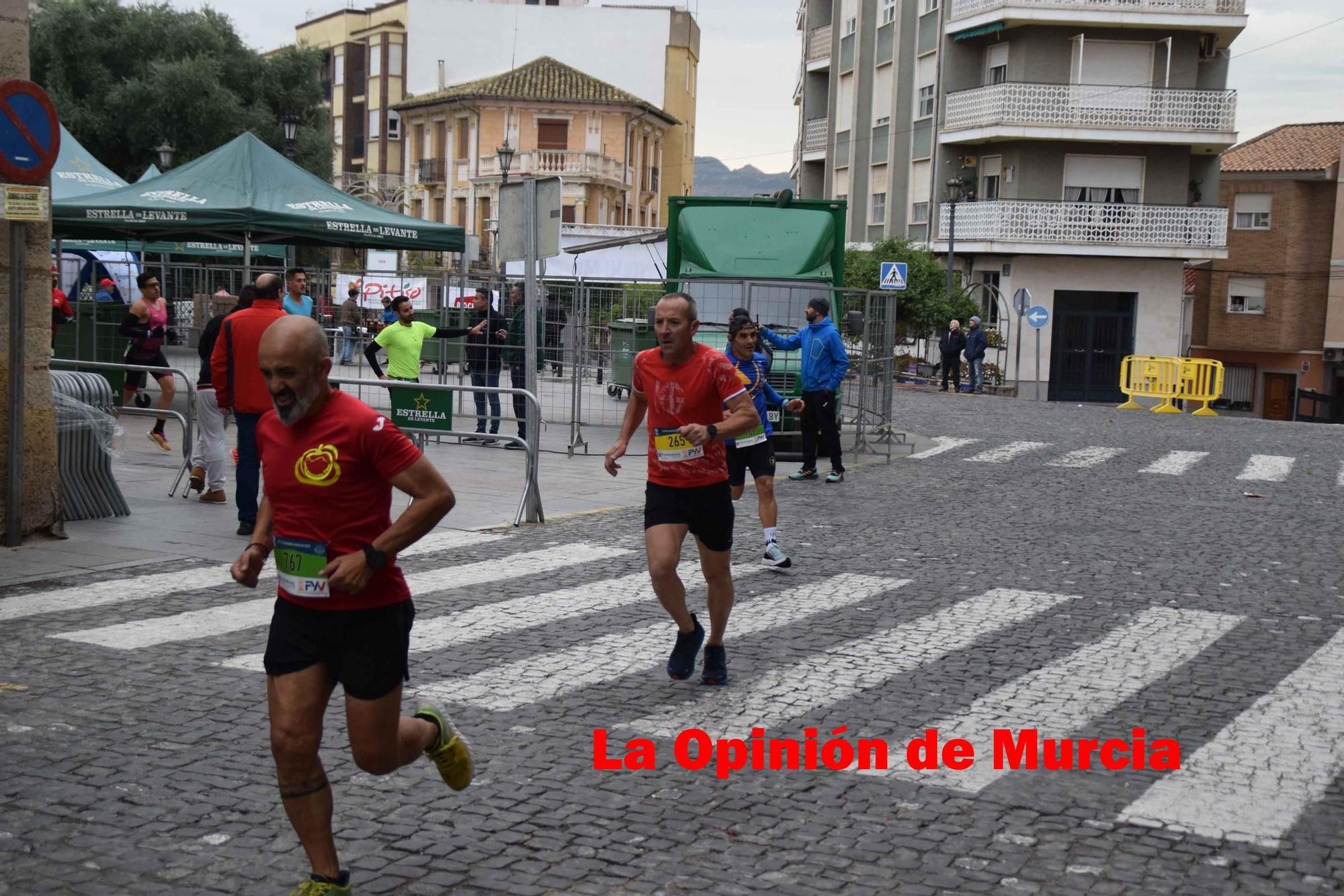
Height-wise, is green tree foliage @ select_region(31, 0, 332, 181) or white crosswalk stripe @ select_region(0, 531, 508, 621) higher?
green tree foliage @ select_region(31, 0, 332, 181)

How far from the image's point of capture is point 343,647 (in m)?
4.21

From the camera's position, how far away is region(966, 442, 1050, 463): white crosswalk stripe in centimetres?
1847

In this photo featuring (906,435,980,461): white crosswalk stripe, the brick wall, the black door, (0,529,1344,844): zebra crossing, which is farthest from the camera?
the brick wall

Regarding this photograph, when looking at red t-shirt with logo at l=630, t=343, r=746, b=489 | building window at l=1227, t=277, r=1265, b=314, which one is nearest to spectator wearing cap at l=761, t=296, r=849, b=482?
red t-shirt with logo at l=630, t=343, r=746, b=489

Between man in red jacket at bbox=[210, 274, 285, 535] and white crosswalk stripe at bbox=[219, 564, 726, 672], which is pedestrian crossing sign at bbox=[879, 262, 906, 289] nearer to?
white crosswalk stripe at bbox=[219, 564, 726, 672]

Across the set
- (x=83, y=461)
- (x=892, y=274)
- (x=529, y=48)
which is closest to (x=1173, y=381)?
(x=892, y=274)

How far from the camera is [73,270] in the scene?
2269 cm

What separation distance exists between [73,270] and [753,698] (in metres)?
19.0

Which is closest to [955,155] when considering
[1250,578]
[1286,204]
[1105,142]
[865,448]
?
[1105,142]

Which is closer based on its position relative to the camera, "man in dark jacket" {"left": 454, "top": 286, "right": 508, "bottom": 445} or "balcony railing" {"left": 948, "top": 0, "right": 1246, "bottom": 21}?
"man in dark jacket" {"left": 454, "top": 286, "right": 508, "bottom": 445}

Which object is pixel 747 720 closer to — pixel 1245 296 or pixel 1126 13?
pixel 1126 13

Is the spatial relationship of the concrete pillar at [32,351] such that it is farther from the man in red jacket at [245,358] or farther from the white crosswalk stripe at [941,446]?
the white crosswalk stripe at [941,446]

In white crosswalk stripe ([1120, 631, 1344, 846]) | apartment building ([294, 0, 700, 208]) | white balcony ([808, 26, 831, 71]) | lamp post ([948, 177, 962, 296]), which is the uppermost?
apartment building ([294, 0, 700, 208])

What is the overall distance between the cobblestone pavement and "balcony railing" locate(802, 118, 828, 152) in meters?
44.4
